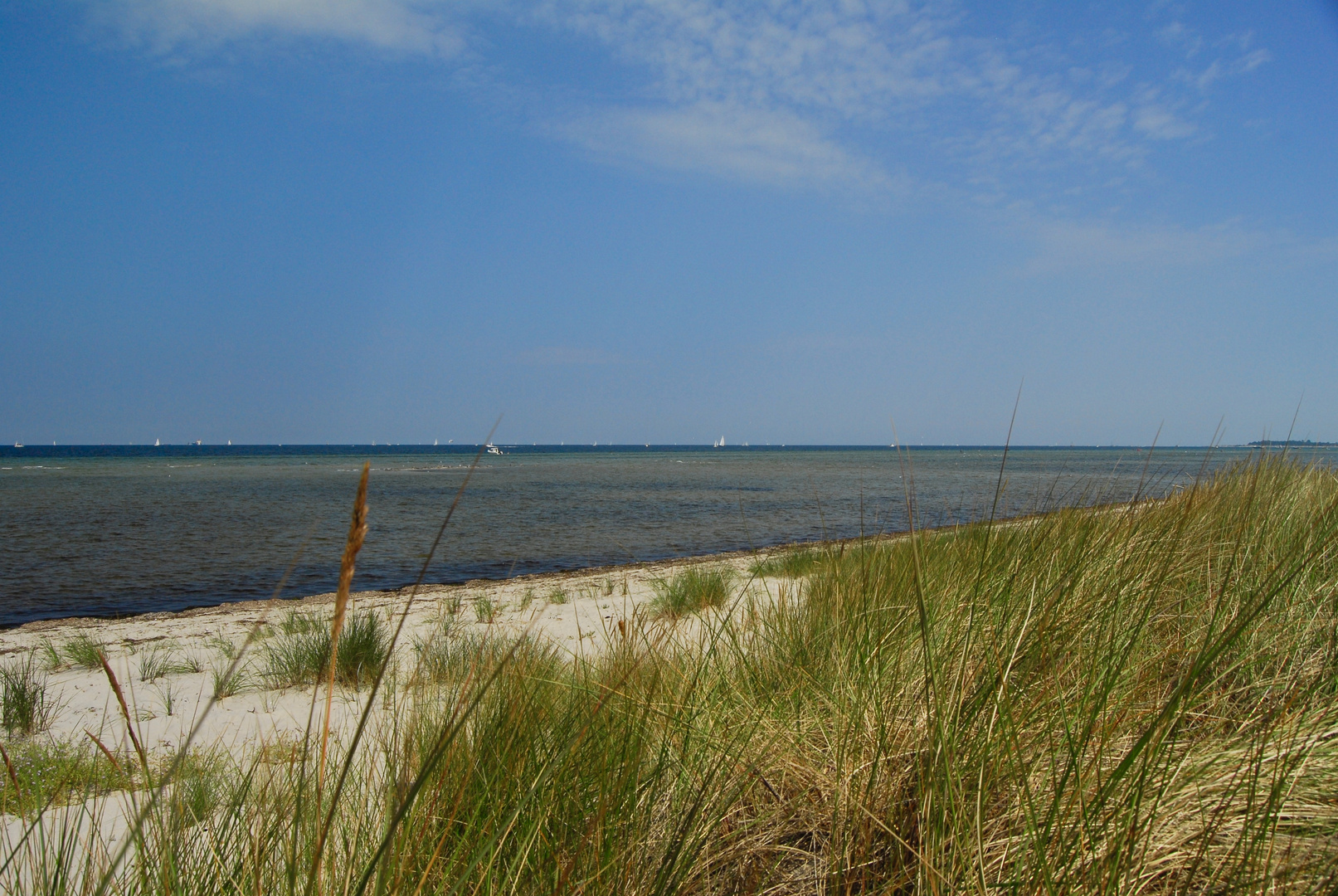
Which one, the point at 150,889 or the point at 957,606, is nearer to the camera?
the point at 150,889

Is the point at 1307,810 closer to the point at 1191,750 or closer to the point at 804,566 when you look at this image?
the point at 1191,750

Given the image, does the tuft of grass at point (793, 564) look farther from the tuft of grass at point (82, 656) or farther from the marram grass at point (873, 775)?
the tuft of grass at point (82, 656)

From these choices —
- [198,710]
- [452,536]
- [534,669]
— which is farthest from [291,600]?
[534,669]

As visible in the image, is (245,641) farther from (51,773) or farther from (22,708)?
(22,708)

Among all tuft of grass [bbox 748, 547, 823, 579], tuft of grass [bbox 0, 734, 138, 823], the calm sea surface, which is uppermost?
tuft of grass [bbox 748, 547, 823, 579]

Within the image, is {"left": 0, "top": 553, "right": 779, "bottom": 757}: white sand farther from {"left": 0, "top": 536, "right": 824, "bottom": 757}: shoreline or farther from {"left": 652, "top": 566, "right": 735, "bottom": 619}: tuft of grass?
{"left": 652, "top": 566, "right": 735, "bottom": 619}: tuft of grass

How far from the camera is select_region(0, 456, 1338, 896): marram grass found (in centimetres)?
139

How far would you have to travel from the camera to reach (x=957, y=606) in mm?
2512

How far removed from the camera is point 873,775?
164 cm

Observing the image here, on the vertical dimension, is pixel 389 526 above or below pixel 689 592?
below

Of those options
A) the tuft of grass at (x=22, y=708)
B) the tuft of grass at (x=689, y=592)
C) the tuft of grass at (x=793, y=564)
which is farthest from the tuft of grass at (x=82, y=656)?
the tuft of grass at (x=793, y=564)

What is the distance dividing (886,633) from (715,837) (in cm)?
119

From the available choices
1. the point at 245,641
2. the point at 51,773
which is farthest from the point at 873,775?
the point at 51,773

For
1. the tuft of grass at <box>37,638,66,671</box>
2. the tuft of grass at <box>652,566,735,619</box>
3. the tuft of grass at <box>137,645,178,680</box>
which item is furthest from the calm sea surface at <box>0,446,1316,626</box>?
the tuft of grass at <box>37,638,66,671</box>
